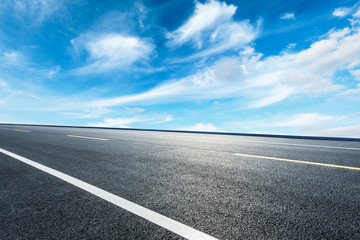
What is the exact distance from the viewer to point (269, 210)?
2217mm

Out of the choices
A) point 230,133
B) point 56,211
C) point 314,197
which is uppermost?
point 230,133

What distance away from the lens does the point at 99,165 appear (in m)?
4.37

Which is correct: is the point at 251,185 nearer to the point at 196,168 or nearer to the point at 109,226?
the point at 196,168

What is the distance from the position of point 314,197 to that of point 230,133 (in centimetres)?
1142

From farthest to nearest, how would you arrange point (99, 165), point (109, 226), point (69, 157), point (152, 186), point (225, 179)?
point (69, 157), point (99, 165), point (225, 179), point (152, 186), point (109, 226)

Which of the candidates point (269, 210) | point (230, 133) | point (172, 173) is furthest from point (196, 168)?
point (230, 133)

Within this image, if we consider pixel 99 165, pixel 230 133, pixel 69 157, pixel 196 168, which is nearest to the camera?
pixel 196 168

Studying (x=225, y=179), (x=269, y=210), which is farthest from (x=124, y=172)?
(x=269, y=210)

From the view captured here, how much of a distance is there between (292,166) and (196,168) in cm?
203

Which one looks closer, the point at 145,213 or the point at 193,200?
the point at 145,213

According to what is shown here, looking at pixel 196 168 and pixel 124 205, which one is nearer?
pixel 124 205

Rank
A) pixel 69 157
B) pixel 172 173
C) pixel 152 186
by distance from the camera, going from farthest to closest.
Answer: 1. pixel 69 157
2. pixel 172 173
3. pixel 152 186

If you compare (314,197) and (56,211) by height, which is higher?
(314,197)

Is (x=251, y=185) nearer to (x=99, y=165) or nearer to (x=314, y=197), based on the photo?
(x=314, y=197)
